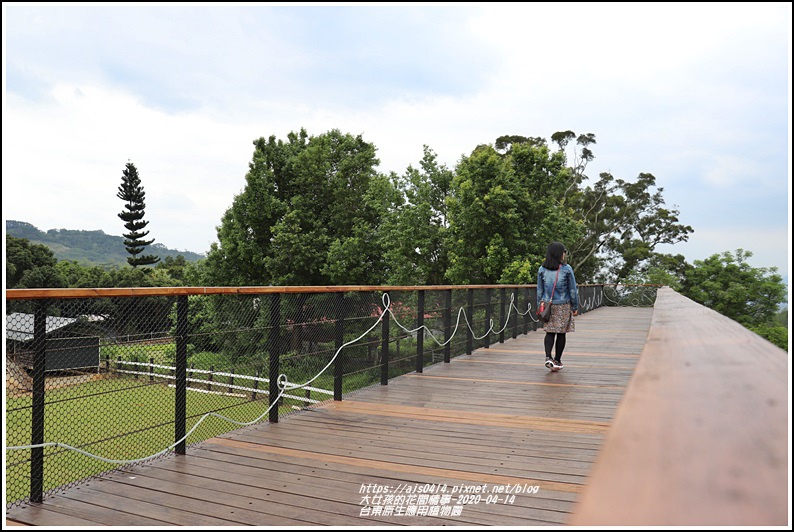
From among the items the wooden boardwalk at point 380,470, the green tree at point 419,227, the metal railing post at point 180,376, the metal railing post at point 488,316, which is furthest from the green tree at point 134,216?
the metal railing post at point 180,376

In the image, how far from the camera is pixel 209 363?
232 inches

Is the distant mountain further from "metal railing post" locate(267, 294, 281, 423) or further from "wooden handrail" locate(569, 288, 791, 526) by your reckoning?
"wooden handrail" locate(569, 288, 791, 526)

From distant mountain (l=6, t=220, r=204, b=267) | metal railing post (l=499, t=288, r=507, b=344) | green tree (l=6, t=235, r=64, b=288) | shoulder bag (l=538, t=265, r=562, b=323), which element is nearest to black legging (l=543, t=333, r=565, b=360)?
shoulder bag (l=538, t=265, r=562, b=323)

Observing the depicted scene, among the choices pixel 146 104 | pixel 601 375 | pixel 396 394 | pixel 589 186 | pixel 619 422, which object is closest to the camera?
pixel 619 422

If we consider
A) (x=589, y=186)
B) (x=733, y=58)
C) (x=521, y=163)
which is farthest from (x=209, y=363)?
(x=589, y=186)

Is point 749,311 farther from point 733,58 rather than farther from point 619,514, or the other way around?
point 619,514

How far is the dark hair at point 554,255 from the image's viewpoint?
6320 millimetres

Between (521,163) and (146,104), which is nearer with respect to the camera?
(521,163)

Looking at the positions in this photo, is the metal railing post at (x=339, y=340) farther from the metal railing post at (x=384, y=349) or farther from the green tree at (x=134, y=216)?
the green tree at (x=134, y=216)

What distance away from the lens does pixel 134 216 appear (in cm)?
5484

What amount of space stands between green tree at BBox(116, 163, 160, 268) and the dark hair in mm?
52751

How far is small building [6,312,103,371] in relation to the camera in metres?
2.73

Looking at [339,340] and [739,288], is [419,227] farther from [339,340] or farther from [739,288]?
[739,288]

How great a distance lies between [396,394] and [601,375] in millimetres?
2511
